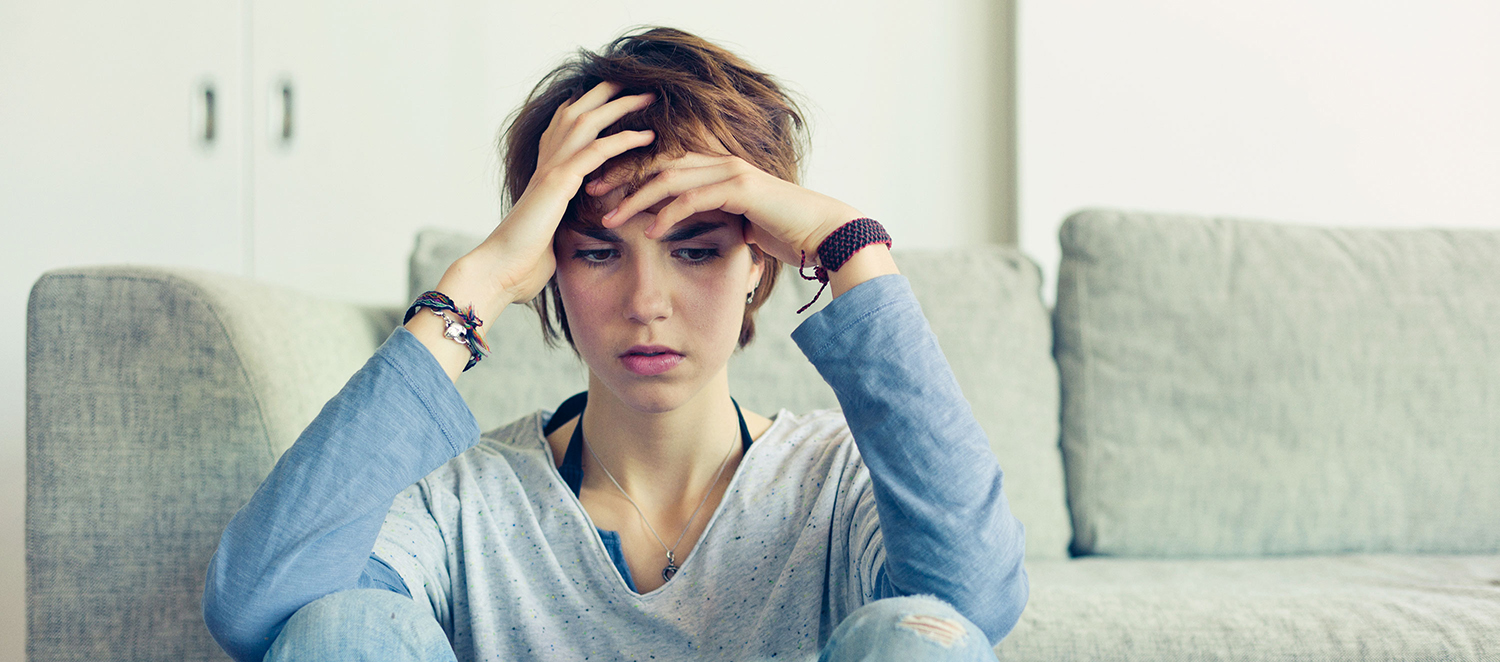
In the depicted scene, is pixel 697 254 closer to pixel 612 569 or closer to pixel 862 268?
pixel 862 268

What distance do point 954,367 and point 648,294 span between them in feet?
2.33

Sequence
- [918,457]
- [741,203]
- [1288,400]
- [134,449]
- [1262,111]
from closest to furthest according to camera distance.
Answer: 1. [918,457]
2. [741,203]
3. [134,449]
4. [1288,400]
5. [1262,111]

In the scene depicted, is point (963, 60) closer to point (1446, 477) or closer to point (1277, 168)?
point (1277, 168)

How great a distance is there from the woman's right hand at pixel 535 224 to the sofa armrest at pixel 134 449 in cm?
31

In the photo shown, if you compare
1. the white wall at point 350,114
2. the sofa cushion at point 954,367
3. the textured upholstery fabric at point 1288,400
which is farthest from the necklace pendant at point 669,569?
the white wall at point 350,114

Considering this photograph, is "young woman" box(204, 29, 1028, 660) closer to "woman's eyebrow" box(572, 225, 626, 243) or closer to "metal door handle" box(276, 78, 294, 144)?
"woman's eyebrow" box(572, 225, 626, 243)

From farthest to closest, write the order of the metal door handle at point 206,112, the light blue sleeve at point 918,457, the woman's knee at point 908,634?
the metal door handle at point 206,112 → the light blue sleeve at point 918,457 → the woman's knee at point 908,634

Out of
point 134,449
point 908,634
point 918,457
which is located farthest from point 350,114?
point 908,634

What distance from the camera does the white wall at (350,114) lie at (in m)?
1.93

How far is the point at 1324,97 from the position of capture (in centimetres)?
187

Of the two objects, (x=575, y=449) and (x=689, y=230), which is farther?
(x=575, y=449)

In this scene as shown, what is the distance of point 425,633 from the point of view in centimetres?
67

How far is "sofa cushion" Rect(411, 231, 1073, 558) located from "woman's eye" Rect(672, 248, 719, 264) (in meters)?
0.52

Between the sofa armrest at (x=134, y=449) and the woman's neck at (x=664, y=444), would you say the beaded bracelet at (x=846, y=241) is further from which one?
the sofa armrest at (x=134, y=449)
